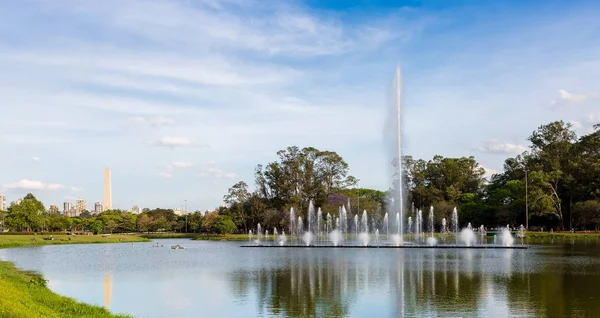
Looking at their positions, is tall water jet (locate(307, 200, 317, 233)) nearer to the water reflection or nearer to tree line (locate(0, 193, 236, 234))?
tree line (locate(0, 193, 236, 234))

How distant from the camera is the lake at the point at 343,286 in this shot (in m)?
19.5

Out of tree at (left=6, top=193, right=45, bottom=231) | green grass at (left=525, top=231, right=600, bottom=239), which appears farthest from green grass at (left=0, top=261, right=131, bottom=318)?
tree at (left=6, top=193, right=45, bottom=231)

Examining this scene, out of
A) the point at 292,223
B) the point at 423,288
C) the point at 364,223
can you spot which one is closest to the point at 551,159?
the point at 364,223

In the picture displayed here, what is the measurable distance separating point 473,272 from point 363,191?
277 ft

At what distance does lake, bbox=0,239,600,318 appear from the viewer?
19.5 meters

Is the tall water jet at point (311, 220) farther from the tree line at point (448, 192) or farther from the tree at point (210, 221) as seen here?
the tree at point (210, 221)

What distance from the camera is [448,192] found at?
92.5m

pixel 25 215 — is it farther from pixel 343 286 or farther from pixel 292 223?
pixel 343 286

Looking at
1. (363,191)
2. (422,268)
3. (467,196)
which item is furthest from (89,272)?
(363,191)

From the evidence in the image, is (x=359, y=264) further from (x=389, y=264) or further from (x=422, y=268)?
(x=422, y=268)

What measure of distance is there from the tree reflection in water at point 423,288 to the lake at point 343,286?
0.12 feet

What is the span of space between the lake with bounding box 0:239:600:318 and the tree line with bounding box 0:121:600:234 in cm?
3999

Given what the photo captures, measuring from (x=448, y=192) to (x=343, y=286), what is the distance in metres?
70.5

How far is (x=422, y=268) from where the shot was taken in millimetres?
32562
